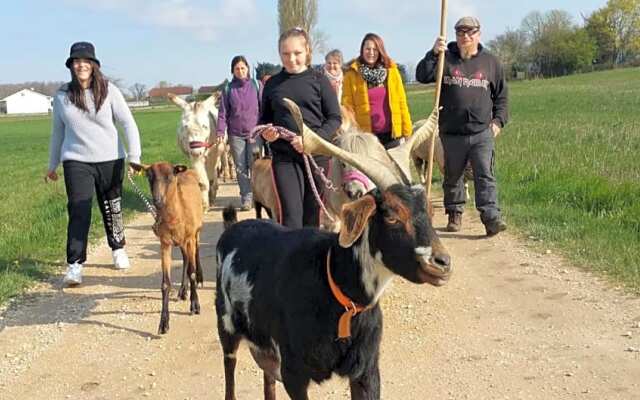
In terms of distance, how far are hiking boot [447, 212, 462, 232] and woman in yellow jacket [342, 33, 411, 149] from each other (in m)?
1.66

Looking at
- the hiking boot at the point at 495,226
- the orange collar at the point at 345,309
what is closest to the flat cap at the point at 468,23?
the hiking boot at the point at 495,226

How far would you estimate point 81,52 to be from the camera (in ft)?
22.7

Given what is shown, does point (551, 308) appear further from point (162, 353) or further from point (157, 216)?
point (157, 216)

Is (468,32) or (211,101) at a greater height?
(468,32)

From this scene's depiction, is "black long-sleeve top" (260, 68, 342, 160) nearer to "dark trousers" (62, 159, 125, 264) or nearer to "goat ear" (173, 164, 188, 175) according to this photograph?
"goat ear" (173, 164, 188, 175)

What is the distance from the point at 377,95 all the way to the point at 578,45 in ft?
316

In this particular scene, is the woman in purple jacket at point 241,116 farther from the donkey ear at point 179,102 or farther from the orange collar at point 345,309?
the orange collar at point 345,309

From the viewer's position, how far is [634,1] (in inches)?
3804

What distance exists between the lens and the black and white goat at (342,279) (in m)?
3.13

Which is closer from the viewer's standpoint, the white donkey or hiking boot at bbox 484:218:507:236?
hiking boot at bbox 484:218:507:236

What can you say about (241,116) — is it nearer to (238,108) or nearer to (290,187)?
(238,108)

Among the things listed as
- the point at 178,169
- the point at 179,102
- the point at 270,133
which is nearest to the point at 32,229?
the point at 179,102

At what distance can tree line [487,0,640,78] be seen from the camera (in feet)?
310

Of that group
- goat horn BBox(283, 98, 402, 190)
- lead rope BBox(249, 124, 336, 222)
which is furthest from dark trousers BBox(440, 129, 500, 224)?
goat horn BBox(283, 98, 402, 190)
